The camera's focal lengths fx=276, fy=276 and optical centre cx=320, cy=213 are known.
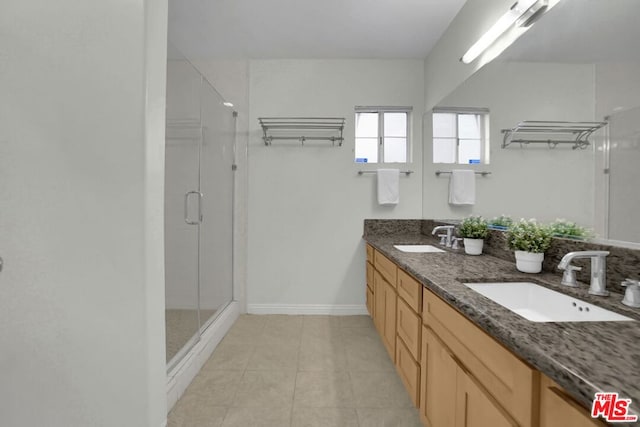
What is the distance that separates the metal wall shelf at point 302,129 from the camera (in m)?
2.68

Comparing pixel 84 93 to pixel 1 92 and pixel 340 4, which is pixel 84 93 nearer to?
pixel 1 92

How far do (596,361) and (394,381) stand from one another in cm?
142

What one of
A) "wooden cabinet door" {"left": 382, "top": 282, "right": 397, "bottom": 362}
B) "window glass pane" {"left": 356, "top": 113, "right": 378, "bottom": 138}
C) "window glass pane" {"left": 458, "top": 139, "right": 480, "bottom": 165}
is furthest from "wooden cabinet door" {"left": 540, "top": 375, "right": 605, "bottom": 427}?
"window glass pane" {"left": 356, "top": 113, "right": 378, "bottom": 138}

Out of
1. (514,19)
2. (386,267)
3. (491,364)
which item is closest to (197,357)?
(386,267)

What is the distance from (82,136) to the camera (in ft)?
2.56

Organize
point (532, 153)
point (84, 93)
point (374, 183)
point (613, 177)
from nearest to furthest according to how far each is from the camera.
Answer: point (84, 93) → point (613, 177) → point (532, 153) → point (374, 183)

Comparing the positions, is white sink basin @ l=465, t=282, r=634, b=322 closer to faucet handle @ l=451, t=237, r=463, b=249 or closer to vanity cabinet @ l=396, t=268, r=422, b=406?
vanity cabinet @ l=396, t=268, r=422, b=406

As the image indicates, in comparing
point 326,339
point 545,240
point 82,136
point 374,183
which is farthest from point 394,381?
point 82,136

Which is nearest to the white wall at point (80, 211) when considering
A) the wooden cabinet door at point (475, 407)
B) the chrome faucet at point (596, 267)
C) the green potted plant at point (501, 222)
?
the wooden cabinet door at point (475, 407)

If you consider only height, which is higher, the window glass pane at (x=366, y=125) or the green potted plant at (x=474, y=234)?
the window glass pane at (x=366, y=125)

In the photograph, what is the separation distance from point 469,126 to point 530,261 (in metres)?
1.15

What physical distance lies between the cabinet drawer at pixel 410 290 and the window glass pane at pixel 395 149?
→ 1.57 meters

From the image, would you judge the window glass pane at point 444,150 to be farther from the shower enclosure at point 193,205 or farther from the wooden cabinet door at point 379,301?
the shower enclosure at point 193,205

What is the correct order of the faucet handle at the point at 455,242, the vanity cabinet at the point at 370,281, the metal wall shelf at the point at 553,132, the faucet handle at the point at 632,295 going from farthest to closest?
the vanity cabinet at the point at 370,281, the faucet handle at the point at 455,242, the metal wall shelf at the point at 553,132, the faucet handle at the point at 632,295
